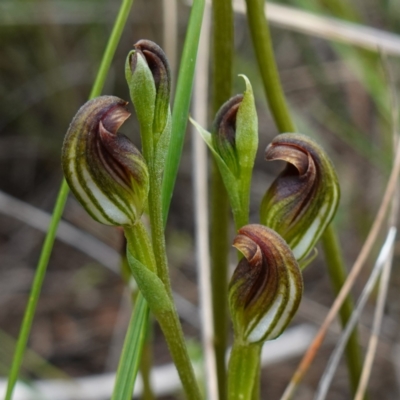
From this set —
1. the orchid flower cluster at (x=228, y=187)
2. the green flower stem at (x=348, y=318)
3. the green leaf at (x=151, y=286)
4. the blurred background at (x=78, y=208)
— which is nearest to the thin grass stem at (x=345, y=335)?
the green flower stem at (x=348, y=318)

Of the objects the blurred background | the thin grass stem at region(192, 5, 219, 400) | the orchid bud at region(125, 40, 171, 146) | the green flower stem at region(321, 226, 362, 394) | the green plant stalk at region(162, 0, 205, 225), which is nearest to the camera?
the orchid bud at region(125, 40, 171, 146)

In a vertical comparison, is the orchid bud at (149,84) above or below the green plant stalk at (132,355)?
above

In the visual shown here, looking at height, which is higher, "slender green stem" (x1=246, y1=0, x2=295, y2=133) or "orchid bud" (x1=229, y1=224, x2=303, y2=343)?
"slender green stem" (x1=246, y1=0, x2=295, y2=133)

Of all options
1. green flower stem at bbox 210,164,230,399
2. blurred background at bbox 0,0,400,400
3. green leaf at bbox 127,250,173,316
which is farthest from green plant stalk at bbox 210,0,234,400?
blurred background at bbox 0,0,400,400

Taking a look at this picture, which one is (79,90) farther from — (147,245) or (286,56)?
(147,245)

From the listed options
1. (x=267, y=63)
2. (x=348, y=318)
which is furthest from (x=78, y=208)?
(x=267, y=63)

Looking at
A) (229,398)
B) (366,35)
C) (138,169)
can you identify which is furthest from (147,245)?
(366,35)

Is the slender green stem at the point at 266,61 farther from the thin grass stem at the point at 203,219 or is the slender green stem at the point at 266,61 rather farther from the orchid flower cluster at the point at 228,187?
the thin grass stem at the point at 203,219

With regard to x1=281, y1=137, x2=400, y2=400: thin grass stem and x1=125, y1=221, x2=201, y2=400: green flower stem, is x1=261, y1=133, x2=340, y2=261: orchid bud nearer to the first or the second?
x1=125, y1=221, x2=201, y2=400: green flower stem
